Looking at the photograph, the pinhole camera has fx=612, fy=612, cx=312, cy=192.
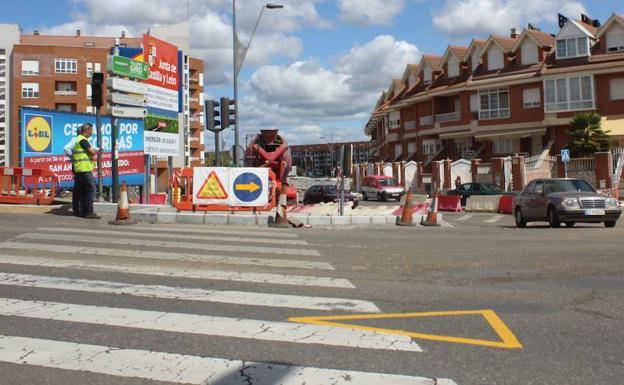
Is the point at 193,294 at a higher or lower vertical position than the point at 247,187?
lower

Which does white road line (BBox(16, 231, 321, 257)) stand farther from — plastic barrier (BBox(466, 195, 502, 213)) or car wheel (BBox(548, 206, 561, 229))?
plastic barrier (BBox(466, 195, 502, 213))

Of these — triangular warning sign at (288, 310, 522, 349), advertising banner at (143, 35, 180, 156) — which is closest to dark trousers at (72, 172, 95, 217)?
advertising banner at (143, 35, 180, 156)

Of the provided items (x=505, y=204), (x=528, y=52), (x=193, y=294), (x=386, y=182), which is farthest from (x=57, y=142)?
(x=528, y=52)

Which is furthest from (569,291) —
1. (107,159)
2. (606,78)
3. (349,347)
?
(606,78)

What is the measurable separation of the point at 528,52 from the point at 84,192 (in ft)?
127

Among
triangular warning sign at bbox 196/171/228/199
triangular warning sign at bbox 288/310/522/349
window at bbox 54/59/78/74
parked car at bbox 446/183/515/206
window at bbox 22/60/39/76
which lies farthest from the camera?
window at bbox 54/59/78/74

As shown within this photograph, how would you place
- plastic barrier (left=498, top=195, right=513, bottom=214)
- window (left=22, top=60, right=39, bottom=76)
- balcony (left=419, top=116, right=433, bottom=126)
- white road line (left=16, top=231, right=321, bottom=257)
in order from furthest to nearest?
1. window (left=22, top=60, right=39, bottom=76)
2. balcony (left=419, top=116, right=433, bottom=126)
3. plastic barrier (left=498, top=195, right=513, bottom=214)
4. white road line (left=16, top=231, right=321, bottom=257)

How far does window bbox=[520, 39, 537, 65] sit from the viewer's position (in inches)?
1722

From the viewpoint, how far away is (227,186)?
50.6ft

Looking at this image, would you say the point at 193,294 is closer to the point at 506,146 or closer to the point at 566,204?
the point at 566,204

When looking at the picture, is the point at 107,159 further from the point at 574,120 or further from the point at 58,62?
the point at 58,62

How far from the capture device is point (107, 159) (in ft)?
72.1

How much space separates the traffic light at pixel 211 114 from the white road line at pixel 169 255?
11.5 meters

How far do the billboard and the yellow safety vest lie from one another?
7509 millimetres
